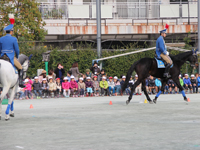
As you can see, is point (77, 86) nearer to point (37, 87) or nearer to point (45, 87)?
point (45, 87)

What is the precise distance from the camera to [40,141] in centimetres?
745

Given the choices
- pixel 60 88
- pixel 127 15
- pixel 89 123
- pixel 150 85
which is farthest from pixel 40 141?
pixel 127 15

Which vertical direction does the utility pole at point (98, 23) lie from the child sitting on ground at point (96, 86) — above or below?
above

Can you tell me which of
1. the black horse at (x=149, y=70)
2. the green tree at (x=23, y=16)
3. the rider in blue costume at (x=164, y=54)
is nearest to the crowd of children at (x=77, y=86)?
the green tree at (x=23, y=16)

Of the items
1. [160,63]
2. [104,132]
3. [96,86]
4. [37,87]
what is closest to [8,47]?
[104,132]

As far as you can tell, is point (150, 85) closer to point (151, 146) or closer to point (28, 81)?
point (28, 81)

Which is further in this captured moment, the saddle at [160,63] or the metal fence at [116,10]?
the metal fence at [116,10]

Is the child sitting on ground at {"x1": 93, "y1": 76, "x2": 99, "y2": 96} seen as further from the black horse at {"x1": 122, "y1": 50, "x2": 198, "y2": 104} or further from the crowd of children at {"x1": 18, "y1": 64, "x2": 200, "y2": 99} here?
the black horse at {"x1": 122, "y1": 50, "x2": 198, "y2": 104}

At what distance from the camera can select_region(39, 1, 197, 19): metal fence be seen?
3284cm

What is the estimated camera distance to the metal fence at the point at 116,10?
32844 millimetres

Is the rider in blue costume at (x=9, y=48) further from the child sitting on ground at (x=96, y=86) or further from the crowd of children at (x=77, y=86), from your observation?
the child sitting on ground at (x=96, y=86)

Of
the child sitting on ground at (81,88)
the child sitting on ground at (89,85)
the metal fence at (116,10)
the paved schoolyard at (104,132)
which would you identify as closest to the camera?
the paved schoolyard at (104,132)

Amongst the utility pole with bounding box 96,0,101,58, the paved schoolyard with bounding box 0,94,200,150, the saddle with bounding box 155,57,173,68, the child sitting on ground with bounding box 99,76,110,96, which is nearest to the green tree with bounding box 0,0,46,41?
the utility pole with bounding box 96,0,101,58

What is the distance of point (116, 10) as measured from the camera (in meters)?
35.2
